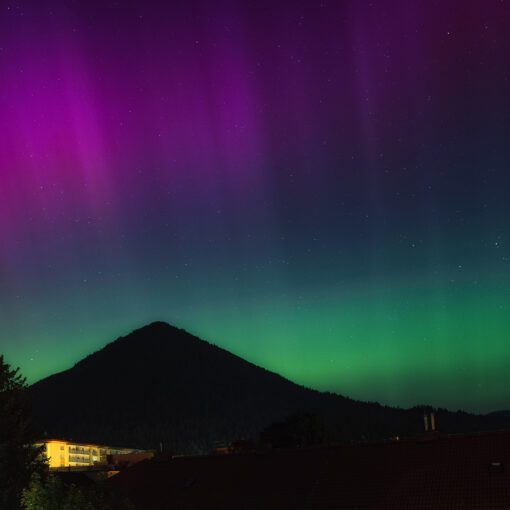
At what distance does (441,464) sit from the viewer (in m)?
45.3

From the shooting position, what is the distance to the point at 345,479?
47500 millimetres

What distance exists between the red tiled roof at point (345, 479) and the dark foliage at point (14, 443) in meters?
8.04

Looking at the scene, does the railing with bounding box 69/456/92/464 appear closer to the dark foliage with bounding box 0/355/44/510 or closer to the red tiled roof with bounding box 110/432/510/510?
the red tiled roof with bounding box 110/432/510/510

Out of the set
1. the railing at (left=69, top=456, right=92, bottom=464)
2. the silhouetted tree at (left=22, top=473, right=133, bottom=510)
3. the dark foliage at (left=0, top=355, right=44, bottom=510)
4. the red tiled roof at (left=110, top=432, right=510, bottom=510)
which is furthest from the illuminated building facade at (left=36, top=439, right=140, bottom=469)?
the silhouetted tree at (left=22, top=473, right=133, bottom=510)

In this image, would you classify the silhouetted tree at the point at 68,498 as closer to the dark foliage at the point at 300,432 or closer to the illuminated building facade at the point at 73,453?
the dark foliage at the point at 300,432

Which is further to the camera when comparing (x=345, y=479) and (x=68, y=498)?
(x=345, y=479)

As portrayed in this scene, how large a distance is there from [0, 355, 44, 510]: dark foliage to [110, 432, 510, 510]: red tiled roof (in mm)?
8040

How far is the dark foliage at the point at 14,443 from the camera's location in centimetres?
4416

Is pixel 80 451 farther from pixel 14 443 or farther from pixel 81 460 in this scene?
pixel 14 443

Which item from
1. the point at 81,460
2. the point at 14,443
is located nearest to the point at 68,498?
the point at 14,443

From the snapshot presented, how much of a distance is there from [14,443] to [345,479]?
18.0 metres

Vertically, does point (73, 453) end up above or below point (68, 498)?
above

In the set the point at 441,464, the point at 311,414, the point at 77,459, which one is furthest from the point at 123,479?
the point at 77,459

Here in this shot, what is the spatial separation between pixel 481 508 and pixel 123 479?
2616 centimetres
